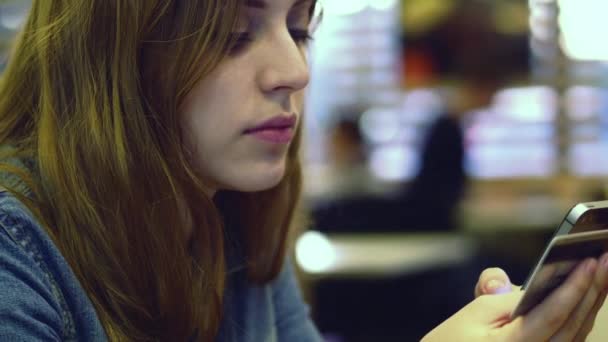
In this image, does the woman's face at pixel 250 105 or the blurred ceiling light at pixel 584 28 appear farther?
the blurred ceiling light at pixel 584 28

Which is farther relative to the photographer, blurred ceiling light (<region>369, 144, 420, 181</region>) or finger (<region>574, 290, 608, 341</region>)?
blurred ceiling light (<region>369, 144, 420, 181</region>)

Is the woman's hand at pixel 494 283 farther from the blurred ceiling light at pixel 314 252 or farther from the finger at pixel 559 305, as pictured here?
the blurred ceiling light at pixel 314 252

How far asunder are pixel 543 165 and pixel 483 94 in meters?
0.72

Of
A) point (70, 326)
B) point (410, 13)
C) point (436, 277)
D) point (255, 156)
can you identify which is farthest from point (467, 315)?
point (410, 13)

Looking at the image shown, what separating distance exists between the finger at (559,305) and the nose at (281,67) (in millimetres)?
472

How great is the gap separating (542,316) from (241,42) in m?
0.55

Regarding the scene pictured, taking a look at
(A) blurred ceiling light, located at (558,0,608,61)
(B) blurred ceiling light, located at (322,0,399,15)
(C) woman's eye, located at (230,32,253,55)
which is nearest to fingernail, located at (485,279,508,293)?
(C) woman's eye, located at (230,32,253,55)

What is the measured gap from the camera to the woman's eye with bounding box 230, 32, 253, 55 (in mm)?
995

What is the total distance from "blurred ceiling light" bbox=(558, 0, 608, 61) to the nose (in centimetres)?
443

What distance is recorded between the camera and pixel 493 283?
89 cm

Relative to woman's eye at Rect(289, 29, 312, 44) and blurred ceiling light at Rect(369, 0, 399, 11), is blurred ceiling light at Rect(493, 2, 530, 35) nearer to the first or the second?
blurred ceiling light at Rect(369, 0, 399, 11)

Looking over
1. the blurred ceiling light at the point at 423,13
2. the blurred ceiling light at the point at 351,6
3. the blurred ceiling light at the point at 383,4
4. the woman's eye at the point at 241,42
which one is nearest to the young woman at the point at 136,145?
the woman's eye at the point at 241,42

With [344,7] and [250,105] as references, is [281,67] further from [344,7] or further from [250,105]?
[344,7]

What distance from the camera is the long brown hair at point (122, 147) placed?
0.94 meters
